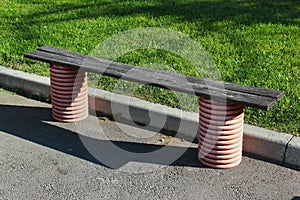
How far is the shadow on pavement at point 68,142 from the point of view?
457 cm

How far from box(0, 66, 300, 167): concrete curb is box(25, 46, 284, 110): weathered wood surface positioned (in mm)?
406

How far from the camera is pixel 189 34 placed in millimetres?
6988

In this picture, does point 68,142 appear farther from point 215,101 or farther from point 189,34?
point 189,34

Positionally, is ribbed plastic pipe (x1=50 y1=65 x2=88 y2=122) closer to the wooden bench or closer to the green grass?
the wooden bench

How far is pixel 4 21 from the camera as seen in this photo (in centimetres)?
801

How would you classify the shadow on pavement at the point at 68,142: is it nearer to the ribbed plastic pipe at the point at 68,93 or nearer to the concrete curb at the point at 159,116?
the ribbed plastic pipe at the point at 68,93

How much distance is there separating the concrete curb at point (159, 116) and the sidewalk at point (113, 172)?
103mm

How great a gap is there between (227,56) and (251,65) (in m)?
0.36

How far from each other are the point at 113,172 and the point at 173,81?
2.83 ft

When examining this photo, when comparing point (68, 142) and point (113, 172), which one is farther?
point (68, 142)

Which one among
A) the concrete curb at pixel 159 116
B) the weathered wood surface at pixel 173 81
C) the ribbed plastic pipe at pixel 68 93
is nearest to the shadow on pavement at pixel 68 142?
the ribbed plastic pipe at pixel 68 93

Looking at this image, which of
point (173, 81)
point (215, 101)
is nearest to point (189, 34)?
point (173, 81)

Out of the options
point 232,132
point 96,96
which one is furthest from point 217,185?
point 96,96

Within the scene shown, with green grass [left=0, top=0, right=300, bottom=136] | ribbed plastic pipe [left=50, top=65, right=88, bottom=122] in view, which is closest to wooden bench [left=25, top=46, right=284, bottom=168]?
ribbed plastic pipe [left=50, top=65, right=88, bottom=122]
